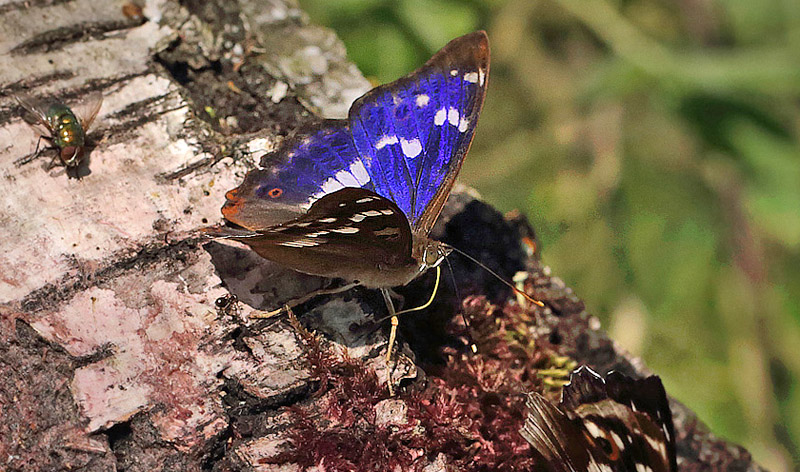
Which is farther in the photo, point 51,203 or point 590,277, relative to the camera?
point 590,277

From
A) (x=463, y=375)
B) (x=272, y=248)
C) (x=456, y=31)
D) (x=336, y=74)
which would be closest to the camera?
(x=272, y=248)

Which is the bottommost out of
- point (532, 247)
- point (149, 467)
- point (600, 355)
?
point (149, 467)

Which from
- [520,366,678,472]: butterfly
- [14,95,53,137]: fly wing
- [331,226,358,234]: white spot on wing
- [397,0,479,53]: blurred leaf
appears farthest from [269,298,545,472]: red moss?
[397,0,479,53]: blurred leaf

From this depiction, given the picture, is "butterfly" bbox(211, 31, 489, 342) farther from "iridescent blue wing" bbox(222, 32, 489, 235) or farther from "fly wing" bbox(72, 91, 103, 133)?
"fly wing" bbox(72, 91, 103, 133)

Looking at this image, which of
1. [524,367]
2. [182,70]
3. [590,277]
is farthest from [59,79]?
[590,277]

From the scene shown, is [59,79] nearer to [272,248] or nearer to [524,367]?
[272,248]

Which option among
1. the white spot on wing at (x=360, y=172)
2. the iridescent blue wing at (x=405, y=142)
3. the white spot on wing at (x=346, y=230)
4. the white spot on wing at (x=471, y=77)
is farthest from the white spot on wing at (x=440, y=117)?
the white spot on wing at (x=346, y=230)

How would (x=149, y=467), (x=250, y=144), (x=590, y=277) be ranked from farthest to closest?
(x=590, y=277) → (x=250, y=144) → (x=149, y=467)

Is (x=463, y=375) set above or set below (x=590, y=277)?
above
